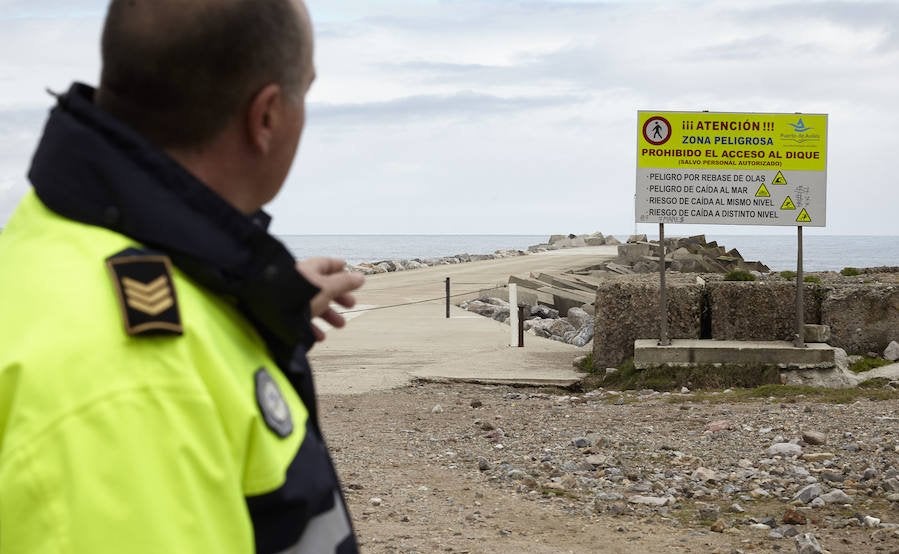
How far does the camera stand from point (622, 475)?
739 centimetres

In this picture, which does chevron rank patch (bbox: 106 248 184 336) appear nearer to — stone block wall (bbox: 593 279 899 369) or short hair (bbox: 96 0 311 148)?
short hair (bbox: 96 0 311 148)

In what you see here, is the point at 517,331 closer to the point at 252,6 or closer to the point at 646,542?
the point at 646,542

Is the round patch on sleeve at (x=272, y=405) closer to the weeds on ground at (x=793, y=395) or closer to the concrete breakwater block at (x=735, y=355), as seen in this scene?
the weeds on ground at (x=793, y=395)

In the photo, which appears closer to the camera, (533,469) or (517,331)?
(533,469)

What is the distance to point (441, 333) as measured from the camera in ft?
54.2

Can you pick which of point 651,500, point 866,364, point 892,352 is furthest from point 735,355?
point 651,500

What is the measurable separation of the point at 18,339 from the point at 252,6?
53 cm

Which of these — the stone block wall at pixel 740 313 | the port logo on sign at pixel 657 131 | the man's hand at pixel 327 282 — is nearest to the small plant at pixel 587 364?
the stone block wall at pixel 740 313

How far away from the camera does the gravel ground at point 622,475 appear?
602 cm

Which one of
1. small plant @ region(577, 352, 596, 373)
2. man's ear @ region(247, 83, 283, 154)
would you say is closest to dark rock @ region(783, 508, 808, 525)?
man's ear @ region(247, 83, 283, 154)

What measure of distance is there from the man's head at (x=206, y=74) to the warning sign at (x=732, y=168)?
36.3 ft

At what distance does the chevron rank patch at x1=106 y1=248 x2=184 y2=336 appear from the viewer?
1223mm

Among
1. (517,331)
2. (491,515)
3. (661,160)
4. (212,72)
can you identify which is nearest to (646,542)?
(491,515)

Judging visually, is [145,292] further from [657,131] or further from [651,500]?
[657,131]
